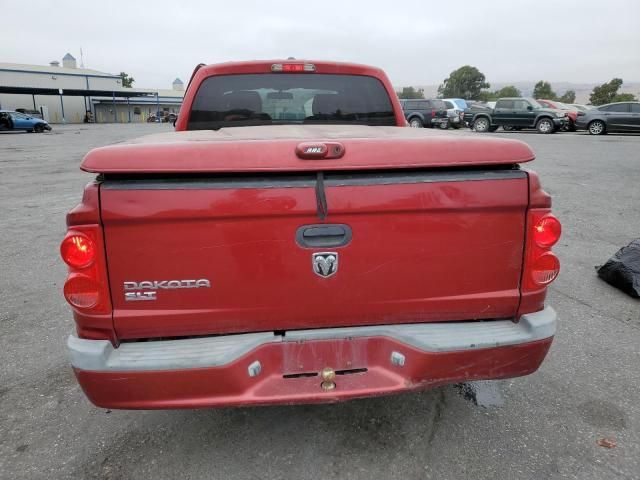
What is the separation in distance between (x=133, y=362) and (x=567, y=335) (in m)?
3.09

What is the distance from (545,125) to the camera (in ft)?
75.2

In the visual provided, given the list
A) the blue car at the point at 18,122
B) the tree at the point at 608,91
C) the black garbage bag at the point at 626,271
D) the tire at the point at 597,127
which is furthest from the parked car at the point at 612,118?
the tree at the point at 608,91

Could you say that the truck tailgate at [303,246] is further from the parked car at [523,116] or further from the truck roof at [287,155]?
the parked car at [523,116]

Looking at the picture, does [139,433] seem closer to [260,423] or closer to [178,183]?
[260,423]

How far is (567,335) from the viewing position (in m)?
3.59

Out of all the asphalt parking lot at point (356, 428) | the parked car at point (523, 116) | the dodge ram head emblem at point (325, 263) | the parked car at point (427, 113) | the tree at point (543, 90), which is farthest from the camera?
the tree at point (543, 90)

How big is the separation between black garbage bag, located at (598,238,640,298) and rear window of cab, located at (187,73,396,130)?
2649 mm

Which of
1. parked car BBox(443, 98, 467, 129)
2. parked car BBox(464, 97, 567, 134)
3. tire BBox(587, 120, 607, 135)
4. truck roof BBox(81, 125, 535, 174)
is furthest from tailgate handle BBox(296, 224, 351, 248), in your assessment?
parked car BBox(443, 98, 467, 129)

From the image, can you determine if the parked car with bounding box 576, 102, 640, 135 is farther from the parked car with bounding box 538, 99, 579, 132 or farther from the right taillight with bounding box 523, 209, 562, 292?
the right taillight with bounding box 523, 209, 562, 292

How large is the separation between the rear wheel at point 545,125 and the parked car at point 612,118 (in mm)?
1113

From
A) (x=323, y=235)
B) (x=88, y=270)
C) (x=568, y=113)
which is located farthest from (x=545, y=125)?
(x=88, y=270)

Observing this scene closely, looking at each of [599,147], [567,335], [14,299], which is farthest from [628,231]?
[599,147]

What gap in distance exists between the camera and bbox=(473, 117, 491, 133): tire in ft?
80.0

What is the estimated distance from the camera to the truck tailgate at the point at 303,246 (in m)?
1.87
